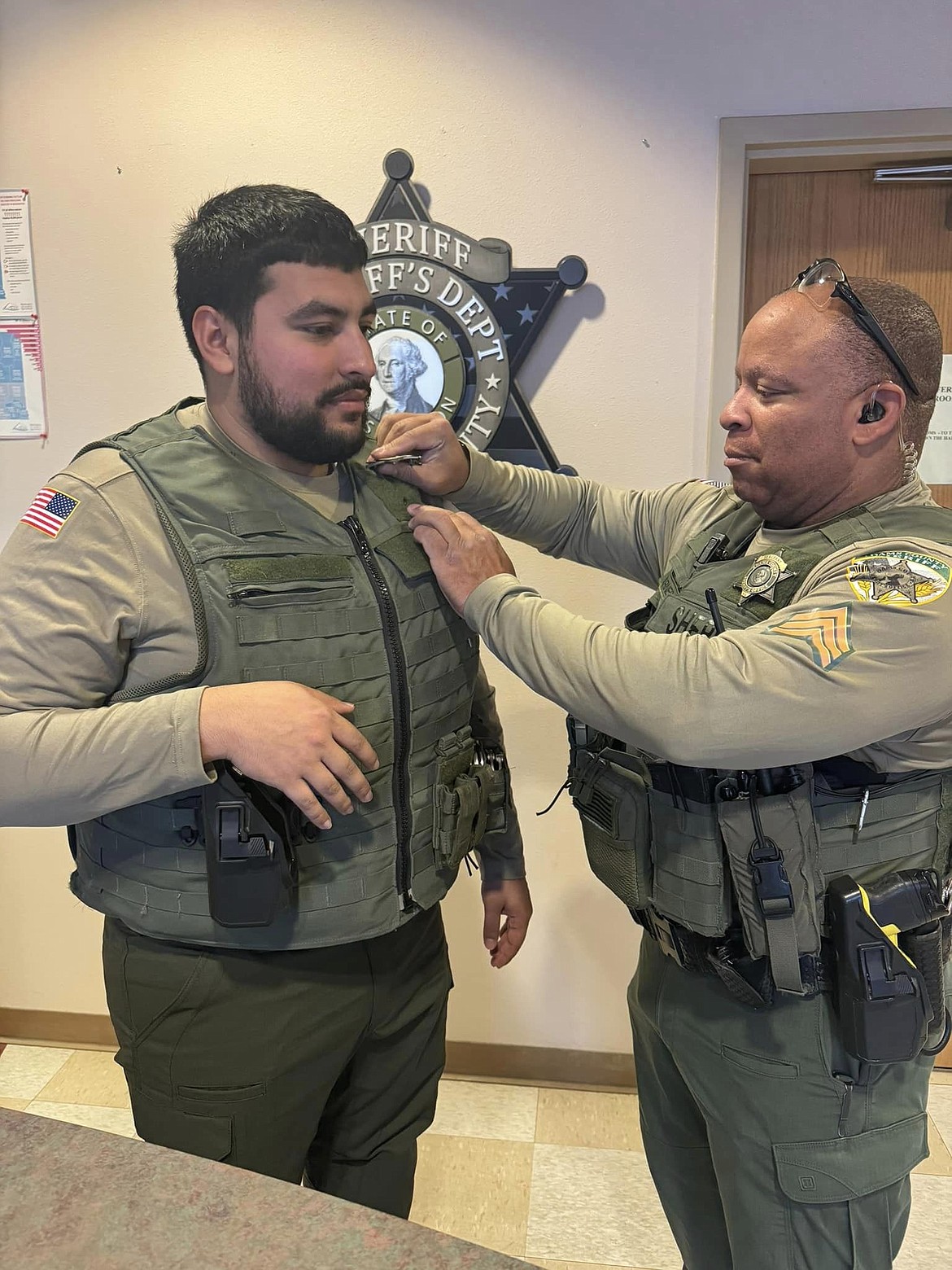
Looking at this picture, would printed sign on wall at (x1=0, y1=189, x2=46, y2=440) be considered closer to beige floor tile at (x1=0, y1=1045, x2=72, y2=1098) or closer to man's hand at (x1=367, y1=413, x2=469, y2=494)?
man's hand at (x1=367, y1=413, x2=469, y2=494)

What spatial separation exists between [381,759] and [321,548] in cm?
29

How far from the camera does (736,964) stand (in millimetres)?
1177

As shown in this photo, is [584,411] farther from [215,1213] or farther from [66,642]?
[215,1213]

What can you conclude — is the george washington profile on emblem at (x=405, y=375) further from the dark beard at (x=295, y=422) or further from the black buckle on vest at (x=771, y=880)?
the black buckle on vest at (x=771, y=880)

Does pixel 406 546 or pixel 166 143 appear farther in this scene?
pixel 166 143

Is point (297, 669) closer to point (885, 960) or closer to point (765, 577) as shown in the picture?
point (765, 577)

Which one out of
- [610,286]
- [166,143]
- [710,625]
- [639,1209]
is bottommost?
[639,1209]

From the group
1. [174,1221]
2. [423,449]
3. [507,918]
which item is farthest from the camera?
[507,918]

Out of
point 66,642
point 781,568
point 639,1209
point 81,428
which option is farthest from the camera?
point 81,428

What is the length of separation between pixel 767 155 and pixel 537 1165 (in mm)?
2252

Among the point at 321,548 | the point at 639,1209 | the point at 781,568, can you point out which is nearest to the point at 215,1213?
the point at 321,548

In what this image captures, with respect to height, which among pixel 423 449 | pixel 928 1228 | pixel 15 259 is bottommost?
pixel 928 1228

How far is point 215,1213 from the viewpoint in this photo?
2.31 ft

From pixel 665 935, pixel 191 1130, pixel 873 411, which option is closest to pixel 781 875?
pixel 665 935
